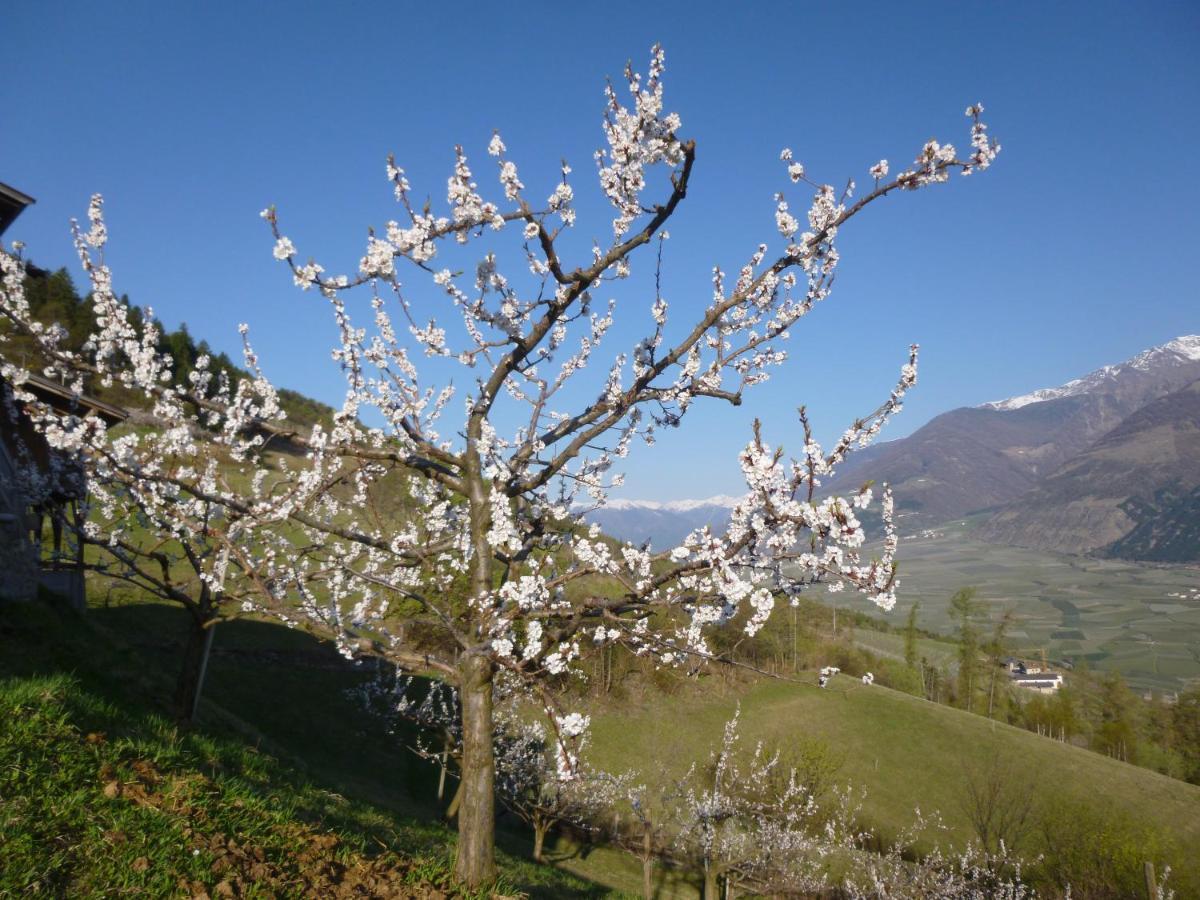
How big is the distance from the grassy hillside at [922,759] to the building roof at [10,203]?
26128 millimetres

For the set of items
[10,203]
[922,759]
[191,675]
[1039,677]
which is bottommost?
[1039,677]

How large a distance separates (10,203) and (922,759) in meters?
46.7

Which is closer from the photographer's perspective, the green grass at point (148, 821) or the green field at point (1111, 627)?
the green grass at point (148, 821)

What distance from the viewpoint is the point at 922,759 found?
3809cm

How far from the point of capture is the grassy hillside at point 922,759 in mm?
30469

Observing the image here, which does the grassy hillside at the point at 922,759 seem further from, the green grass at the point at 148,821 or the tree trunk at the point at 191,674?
the green grass at the point at 148,821

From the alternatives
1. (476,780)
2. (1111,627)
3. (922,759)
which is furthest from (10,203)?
(1111,627)

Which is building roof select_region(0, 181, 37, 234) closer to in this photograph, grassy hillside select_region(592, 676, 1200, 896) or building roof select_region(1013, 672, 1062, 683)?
grassy hillside select_region(592, 676, 1200, 896)

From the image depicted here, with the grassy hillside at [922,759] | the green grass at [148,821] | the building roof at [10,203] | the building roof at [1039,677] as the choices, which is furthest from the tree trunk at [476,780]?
the building roof at [1039,677]

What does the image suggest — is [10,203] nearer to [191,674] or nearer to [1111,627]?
[191,674]

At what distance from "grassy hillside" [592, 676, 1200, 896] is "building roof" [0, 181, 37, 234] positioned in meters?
26.1

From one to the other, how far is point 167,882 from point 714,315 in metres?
4.70

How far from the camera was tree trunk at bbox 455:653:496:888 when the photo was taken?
4430 millimetres

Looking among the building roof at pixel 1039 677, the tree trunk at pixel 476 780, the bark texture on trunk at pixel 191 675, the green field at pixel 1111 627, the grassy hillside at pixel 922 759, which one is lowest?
the green field at pixel 1111 627
